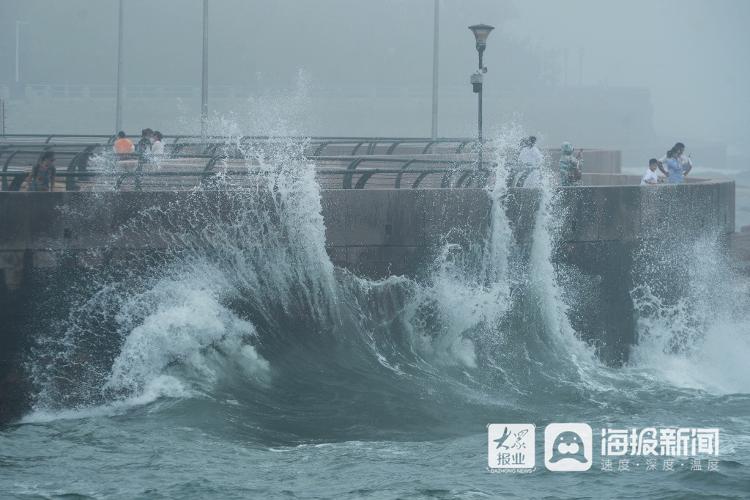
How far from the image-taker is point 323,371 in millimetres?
14445

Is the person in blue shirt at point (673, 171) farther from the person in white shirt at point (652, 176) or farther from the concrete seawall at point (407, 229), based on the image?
the concrete seawall at point (407, 229)

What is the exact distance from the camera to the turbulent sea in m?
10.9

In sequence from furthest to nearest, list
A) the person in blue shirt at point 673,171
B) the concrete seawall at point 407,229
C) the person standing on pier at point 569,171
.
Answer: the person in blue shirt at point 673,171 < the person standing on pier at point 569,171 < the concrete seawall at point 407,229

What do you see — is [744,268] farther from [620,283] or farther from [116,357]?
[116,357]

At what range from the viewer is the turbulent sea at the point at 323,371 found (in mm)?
10945

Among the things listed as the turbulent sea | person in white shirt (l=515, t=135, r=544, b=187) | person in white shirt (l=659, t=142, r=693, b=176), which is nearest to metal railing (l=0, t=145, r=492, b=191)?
the turbulent sea

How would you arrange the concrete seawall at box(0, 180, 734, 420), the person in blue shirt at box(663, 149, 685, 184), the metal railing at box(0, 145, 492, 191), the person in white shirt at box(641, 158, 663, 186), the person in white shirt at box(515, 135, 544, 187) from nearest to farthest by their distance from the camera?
the concrete seawall at box(0, 180, 734, 420)
the metal railing at box(0, 145, 492, 191)
the person in white shirt at box(515, 135, 544, 187)
the person in white shirt at box(641, 158, 663, 186)
the person in blue shirt at box(663, 149, 685, 184)

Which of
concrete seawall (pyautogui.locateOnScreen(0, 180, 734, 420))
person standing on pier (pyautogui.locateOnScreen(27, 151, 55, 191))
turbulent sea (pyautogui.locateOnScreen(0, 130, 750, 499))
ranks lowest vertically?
turbulent sea (pyautogui.locateOnScreen(0, 130, 750, 499))

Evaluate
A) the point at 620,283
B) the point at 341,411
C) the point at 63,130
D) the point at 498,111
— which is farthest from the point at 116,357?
the point at 498,111

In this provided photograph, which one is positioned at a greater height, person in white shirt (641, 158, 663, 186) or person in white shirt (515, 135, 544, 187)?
person in white shirt (515, 135, 544, 187)

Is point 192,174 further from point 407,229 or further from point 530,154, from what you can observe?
point 530,154

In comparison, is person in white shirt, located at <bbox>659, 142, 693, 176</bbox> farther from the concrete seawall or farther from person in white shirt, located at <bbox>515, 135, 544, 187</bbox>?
person in white shirt, located at <bbox>515, 135, 544, 187</bbox>

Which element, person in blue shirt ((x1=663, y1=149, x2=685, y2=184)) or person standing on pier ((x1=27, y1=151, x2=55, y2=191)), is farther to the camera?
person in blue shirt ((x1=663, y1=149, x2=685, y2=184))

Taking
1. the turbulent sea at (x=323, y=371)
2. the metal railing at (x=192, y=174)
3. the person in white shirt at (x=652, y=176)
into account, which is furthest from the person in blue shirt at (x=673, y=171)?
the metal railing at (x=192, y=174)
